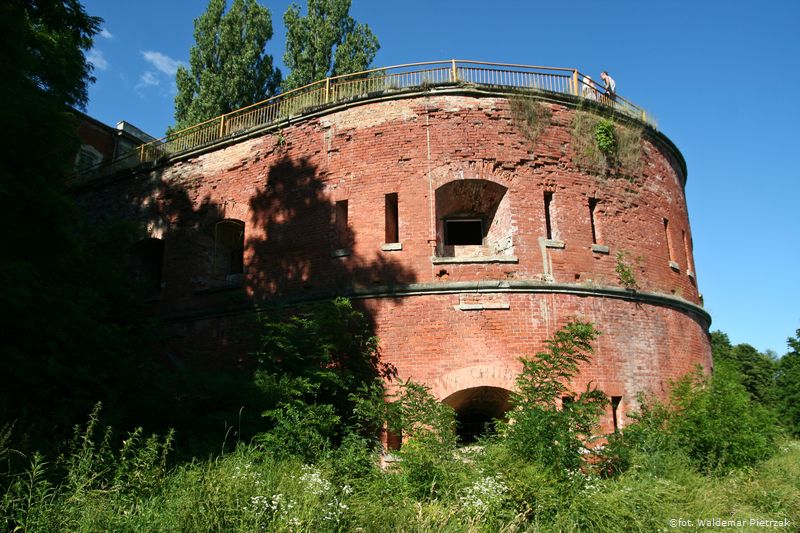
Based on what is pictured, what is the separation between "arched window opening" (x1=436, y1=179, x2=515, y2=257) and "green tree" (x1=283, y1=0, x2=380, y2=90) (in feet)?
42.0

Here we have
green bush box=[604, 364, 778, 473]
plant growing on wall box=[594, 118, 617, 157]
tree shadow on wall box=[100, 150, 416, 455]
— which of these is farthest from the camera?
plant growing on wall box=[594, 118, 617, 157]

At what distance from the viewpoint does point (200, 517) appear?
504 cm

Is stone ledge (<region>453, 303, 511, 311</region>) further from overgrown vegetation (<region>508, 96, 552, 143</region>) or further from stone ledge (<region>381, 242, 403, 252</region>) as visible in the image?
overgrown vegetation (<region>508, 96, 552, 143</region>)

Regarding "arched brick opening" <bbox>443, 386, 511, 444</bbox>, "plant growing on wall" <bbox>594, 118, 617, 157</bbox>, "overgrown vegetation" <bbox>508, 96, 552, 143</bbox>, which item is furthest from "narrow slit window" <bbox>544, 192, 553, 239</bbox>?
"arched brick opening" <bbox>443, 386, 511, 444</bbox>

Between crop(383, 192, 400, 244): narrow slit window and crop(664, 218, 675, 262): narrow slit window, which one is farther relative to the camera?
crop(664, 218, 675, 262): narrow slit window

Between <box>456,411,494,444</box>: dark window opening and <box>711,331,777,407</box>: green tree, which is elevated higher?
<box>711,331,777,407</box>: green tree

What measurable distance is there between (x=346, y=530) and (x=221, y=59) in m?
20.6

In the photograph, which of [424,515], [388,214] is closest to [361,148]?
[388,214]

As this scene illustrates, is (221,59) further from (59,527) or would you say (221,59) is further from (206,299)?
(59,527)

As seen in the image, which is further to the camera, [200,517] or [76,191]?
[76,191]

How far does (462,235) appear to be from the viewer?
11656 mm

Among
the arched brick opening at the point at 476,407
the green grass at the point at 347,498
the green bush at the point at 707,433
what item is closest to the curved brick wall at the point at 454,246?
the arched brick opening at the point at 476,407

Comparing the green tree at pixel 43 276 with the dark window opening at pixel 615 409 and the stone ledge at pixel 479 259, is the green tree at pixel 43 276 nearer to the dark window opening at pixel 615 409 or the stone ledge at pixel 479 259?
the stone ledge at pixel 479 259

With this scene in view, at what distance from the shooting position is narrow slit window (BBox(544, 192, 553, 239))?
1051 cm
